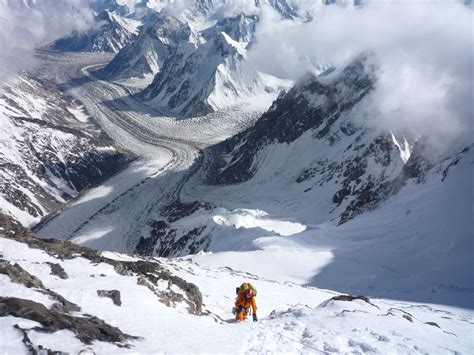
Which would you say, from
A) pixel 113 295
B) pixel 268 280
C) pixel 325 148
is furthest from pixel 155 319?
pixel 325 148

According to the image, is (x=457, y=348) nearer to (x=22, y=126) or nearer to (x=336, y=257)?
(x=336, y=257)

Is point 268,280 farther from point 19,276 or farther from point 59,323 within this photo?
point 59,323

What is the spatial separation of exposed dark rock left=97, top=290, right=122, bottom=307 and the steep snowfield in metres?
0.10

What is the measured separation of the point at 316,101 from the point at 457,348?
111311 millimetres

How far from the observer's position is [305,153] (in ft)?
382

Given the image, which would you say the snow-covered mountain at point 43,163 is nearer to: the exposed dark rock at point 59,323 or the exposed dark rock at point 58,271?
the exposed dark rock at point 58,271

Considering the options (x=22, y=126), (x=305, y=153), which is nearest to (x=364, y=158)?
(x=305, y=153)

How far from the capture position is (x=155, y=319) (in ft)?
61.4

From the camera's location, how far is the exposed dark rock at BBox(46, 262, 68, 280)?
22634mm

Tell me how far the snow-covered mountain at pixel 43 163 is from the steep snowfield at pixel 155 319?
90155 mm

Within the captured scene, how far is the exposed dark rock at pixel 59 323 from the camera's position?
15000 millimetres

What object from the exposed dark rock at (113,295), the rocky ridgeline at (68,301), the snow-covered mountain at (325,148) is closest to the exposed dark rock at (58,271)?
the rocky ridgeline at (68,301)

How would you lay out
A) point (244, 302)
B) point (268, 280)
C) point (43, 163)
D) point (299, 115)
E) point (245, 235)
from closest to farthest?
point (244, 302), point (268, 280), point (245, 235), point (299, 115), point (43, 163)

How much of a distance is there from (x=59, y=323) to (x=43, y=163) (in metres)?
128
